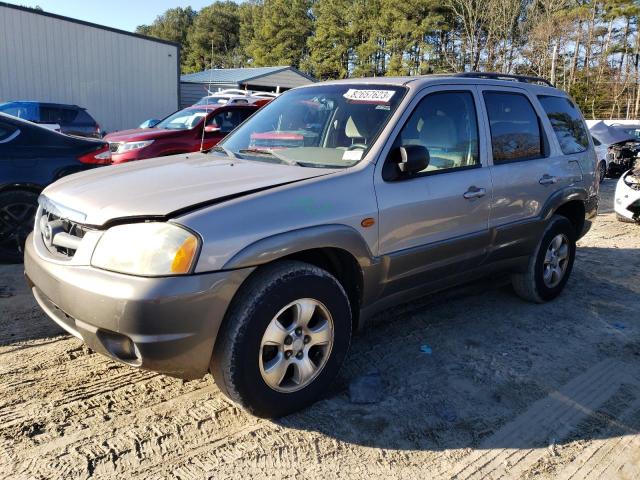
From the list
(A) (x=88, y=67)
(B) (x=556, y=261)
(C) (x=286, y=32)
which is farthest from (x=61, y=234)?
(C) (x=286, y=32)

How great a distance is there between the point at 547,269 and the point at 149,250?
11.8 feet

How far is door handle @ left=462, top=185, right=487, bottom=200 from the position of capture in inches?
144

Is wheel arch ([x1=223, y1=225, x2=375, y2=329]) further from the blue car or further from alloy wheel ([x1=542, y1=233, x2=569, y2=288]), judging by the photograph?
the blue car

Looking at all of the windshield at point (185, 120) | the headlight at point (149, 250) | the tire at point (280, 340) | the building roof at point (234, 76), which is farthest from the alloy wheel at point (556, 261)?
the building roof at point (234, 76)

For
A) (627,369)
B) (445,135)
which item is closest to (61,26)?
(445,135)

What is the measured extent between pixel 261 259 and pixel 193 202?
0.42 metres

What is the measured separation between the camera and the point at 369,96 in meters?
3.62

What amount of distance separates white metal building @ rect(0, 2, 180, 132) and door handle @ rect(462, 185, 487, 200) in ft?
66.0

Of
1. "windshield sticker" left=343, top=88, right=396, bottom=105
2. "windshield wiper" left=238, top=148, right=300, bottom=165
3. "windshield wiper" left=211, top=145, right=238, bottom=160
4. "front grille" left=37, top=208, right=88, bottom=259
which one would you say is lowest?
"front grille" left=37, top=208, right=88, bottom=259

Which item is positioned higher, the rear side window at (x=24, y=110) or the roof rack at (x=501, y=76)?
the roof rack at (x=501, y=76)

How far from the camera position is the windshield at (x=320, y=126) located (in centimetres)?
338

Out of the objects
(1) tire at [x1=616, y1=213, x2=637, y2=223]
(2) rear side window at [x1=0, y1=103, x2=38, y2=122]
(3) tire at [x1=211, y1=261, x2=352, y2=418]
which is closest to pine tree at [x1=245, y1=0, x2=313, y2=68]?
(2) rear side window at [x1=0, y1=103, x2=38, y2=122]

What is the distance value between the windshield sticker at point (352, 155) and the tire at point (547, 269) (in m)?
2.11

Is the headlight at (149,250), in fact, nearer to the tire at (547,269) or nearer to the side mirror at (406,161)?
the side mirror at (406,161)
